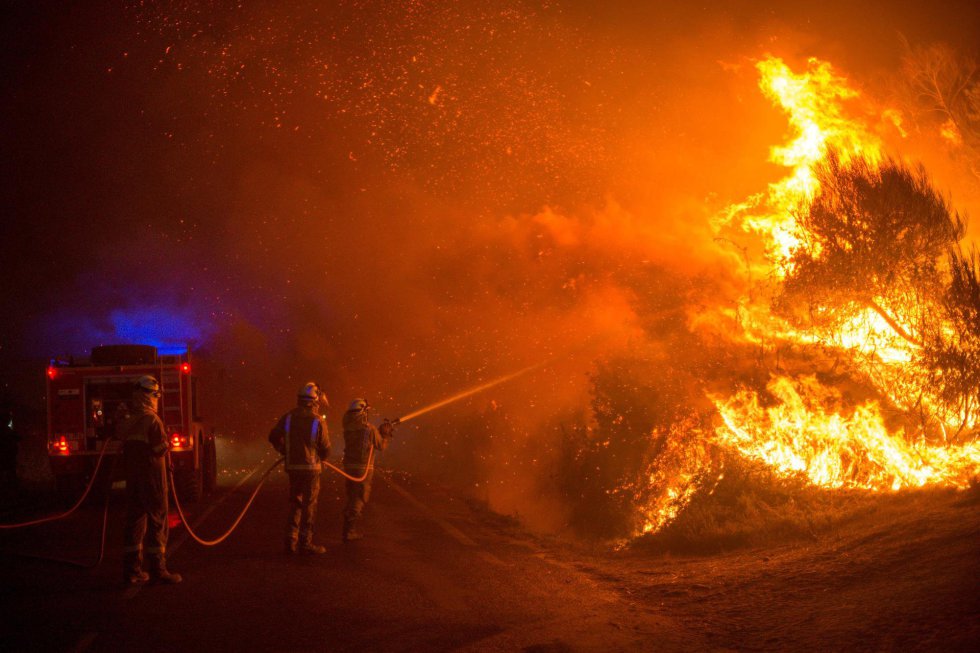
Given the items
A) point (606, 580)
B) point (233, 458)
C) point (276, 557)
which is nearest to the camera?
point (606, 580)

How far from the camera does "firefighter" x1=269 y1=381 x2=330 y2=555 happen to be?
10031mm

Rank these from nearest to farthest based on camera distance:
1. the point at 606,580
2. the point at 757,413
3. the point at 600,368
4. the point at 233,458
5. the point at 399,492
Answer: the point at 606,580, the point at 757,413, the point at 600,368, the point at 399,492, the point at 233,458

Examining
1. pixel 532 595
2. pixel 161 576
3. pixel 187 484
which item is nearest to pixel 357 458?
pixel 161 576

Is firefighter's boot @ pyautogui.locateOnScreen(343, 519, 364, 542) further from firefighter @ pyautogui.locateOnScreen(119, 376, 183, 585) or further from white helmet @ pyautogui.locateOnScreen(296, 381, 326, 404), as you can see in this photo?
firefighter @ pyautogui.locateOnScreen(119, 376, 183, 585)

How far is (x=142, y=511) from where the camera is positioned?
8516 millimetres

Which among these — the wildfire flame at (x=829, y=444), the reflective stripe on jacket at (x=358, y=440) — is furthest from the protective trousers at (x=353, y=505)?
the wildfire flame at (x=829, y=444)

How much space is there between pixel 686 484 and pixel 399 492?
7453mm

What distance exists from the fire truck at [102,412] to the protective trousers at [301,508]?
718cm

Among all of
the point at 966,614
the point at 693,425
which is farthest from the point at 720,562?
the point at 693,425

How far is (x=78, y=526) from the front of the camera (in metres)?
13.4

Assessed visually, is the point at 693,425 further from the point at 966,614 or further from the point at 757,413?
the point at 966,614

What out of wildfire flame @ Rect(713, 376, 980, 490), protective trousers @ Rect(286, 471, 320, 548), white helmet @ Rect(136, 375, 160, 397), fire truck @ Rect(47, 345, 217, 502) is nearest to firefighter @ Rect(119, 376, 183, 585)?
white helmet @ Rect(136, 375, 160, 397)

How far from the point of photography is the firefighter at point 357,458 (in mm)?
11141

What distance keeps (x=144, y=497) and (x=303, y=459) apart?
202 centimetres
